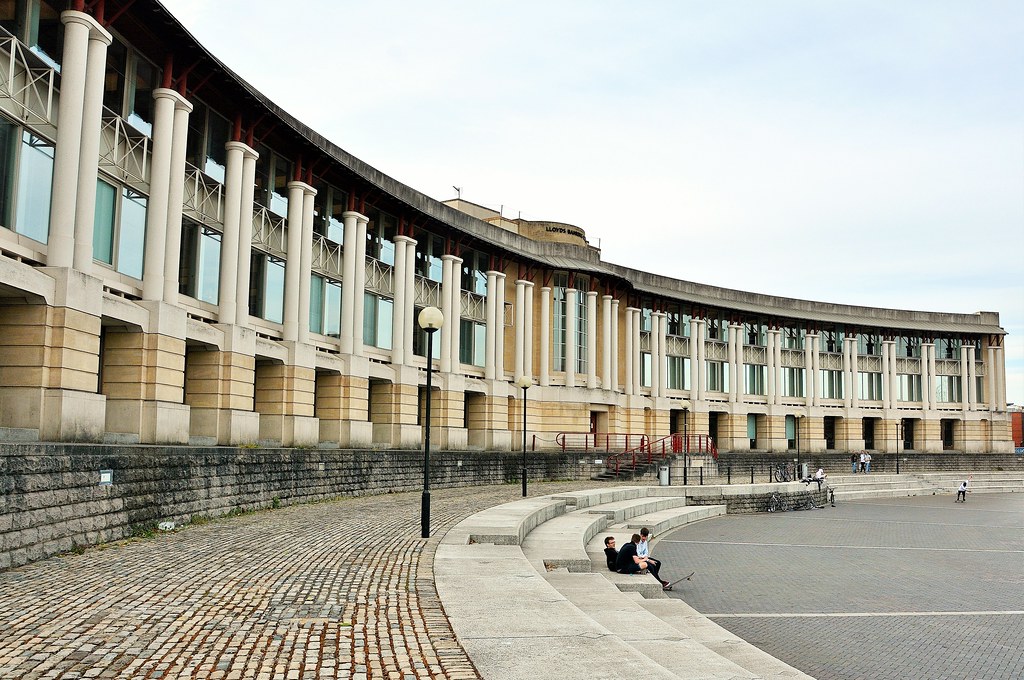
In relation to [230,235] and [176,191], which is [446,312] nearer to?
[230,235]

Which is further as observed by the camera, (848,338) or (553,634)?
(848,338)

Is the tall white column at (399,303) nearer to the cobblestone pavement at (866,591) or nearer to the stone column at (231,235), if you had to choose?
the stone column at (231,235)

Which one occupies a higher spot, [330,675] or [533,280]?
[533,280]

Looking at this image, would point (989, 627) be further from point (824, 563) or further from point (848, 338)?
point (848, 338)

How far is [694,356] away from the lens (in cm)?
6047

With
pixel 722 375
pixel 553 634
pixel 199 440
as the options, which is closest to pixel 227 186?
pixel 199 440

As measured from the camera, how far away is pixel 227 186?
26531mm

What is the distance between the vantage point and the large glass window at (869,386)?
227ft

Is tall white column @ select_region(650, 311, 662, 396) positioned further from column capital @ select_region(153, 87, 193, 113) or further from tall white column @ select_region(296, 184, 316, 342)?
column capital @ select_region(153, 87, 193, 113)

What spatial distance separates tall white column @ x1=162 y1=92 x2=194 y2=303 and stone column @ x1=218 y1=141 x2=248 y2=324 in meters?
2.55

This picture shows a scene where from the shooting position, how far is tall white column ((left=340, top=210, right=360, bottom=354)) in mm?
33156

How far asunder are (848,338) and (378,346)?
44.9 meters

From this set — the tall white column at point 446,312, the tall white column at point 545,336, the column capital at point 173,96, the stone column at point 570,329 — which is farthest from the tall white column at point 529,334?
the column capital at point 173,96

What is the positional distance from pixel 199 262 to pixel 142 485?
36.4 ft
